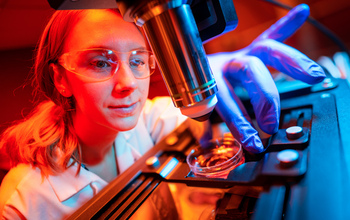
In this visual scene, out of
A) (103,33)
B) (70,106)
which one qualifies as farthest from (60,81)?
(103,33)

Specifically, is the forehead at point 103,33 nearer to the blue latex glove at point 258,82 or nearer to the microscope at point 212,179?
the microscope at point 212,179

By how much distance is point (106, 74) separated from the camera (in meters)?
0.57

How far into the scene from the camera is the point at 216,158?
0.56 metres

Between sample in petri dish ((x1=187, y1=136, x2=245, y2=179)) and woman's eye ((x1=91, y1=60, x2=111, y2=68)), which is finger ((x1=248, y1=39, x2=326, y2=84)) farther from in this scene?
woman's eye ((x1=91, y1=60, x2=111, y2=68))

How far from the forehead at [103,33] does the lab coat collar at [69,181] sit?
37cm

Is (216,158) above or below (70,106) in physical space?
below

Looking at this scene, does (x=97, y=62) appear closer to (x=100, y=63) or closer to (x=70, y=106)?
(x=100, y=63)

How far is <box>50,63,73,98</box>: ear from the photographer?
642mm

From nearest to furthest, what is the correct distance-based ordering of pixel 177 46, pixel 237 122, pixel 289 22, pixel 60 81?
pixel 177 46 → pixel 237 122 → pixel 60 81 → pixel 289 22

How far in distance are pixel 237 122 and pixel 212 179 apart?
155 mm

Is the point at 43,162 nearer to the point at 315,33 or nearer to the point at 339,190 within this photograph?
the point at 339,190

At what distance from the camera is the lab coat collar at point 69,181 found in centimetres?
64

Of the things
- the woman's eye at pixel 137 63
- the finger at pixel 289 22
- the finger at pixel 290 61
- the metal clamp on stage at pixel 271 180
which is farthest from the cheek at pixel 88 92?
the finger at pixel 289 22

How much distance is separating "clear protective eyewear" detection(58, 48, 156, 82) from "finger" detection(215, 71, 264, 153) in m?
0.25
